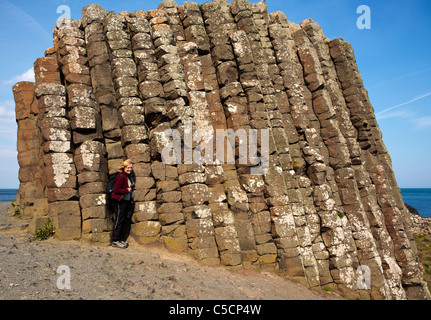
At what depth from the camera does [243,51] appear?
15047 millimetres

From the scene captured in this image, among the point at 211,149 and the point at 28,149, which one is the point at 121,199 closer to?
the point at 211,149

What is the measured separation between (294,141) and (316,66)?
17.5 feet

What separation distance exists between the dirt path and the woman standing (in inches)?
17.1

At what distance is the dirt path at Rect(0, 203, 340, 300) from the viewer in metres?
6.96

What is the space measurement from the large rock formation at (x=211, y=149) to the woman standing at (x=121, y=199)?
48 centimetres

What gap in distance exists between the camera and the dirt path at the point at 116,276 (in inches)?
274

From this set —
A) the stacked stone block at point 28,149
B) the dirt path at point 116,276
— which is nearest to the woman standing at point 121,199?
the dirt path at point 116,276

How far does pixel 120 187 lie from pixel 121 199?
433 mm

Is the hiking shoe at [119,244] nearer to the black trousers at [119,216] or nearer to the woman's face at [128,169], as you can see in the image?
the black trousers at [119,216]

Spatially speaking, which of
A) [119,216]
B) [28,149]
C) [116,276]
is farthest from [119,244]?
[28,149]

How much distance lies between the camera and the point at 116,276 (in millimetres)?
8109

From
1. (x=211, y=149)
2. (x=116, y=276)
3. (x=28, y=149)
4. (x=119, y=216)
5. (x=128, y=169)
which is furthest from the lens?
(x=28, y=149)

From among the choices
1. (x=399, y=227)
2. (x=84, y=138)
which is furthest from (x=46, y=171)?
(x=399, y=227)

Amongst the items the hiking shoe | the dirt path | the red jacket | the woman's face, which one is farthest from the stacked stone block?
the hiking shoe
